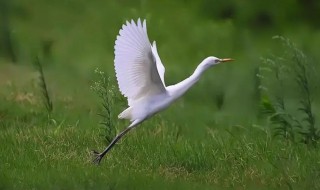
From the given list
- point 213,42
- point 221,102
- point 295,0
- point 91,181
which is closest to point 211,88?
point 221,102

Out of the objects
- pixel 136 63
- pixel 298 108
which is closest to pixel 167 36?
pixel 298 108

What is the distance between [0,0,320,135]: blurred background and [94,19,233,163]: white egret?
437 cm

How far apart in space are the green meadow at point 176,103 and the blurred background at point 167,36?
0.06 feet

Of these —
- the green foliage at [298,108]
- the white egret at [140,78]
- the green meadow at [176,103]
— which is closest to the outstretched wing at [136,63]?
the white egret at [140,78]

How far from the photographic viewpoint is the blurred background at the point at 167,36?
11680 mm

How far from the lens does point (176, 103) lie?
10.8m

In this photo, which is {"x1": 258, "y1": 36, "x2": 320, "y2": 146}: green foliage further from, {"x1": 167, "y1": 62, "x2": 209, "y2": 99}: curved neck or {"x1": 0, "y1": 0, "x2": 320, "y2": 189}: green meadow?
{"x1": 167, "y1": 62, "x2": 209, "y2": 99}: curved neck

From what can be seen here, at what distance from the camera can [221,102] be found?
11.1m

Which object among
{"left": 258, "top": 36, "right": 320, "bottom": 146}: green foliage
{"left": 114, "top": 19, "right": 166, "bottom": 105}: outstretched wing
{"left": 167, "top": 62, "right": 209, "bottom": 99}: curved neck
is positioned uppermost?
{"left": 114, "top": 19, "right": 166, "bottom": 105}: outstretched wing

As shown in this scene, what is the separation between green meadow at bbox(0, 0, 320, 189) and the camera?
6.49 meters

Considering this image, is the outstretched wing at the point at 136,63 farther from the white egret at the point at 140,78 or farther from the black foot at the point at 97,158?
the black foot at the point at 97,158

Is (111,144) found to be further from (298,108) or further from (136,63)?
(298,108)

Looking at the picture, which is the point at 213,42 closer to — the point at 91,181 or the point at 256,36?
the point at 256,36

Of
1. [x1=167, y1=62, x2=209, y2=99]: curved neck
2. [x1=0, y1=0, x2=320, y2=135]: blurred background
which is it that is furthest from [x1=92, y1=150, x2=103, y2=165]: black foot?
[x1=0, y1=0, x2=320, y2=135]: blurred background
